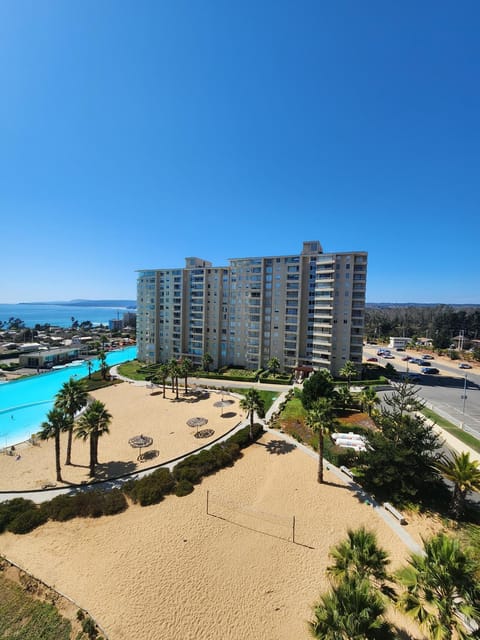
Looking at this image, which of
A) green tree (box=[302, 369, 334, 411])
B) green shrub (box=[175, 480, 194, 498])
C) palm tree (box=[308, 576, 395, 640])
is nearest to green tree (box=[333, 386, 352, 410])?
green tree (box=[302, 369, 334, 411])

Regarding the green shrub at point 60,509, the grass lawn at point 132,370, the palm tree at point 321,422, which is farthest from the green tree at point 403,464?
the grass lawn at point 132,370

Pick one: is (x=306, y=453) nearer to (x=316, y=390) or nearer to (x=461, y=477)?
(x=316, y=390)

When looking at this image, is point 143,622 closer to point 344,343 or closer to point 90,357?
point 344,343

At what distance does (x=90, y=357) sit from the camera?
85000 mm

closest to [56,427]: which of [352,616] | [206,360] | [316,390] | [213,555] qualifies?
[213,555]

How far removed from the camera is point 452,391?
51719mm

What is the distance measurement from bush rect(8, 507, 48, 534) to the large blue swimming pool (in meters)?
19.0

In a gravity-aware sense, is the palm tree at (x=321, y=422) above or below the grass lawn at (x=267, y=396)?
above

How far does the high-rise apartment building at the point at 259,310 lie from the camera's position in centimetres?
5762

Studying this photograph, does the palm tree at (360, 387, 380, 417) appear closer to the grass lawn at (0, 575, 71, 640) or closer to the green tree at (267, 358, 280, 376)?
the green tree at (267, 358, 280, 376)

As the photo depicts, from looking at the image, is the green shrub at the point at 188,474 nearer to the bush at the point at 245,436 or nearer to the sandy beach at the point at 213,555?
the sandy beach at the point at 213,555

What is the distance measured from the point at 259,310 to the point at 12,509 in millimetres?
52419

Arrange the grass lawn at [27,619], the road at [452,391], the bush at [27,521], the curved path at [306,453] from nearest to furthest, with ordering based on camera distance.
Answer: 1. the grass lawn at [27,619]
2. the curved path at [306,453]
3. the bush at [27,521]
4. the road at [452,391]

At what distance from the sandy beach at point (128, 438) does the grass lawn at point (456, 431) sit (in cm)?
2739
